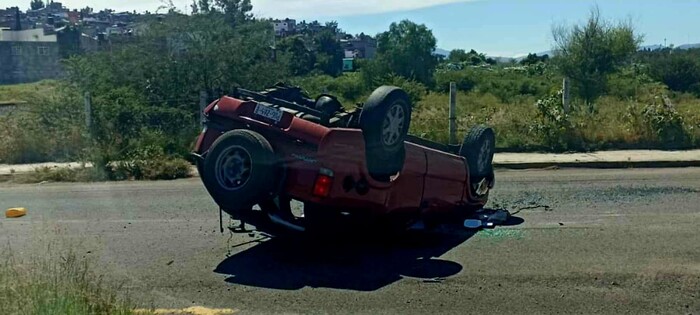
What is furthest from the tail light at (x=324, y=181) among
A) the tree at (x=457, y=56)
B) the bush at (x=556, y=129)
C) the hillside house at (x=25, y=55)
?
the tree at (x=457, y=56)

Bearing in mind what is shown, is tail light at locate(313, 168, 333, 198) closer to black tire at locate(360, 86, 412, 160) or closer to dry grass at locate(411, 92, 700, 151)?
black tire at locate(360, 86, 412, 160)

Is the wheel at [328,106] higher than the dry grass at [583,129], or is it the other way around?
the wheel at [328,106]

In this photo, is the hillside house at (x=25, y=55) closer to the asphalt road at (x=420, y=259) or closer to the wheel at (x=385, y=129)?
the asphalt road at (x=420, y=259)

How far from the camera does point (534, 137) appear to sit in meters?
17.5

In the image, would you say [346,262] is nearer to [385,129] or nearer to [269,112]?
[385,129]

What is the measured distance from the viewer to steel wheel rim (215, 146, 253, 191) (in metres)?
7.46

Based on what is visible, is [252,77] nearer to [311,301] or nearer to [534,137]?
[534,137]

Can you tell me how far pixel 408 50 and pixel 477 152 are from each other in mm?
37636

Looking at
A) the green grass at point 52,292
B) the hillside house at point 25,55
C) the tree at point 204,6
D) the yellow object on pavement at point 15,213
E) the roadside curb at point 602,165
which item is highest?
the tree at point 204,6

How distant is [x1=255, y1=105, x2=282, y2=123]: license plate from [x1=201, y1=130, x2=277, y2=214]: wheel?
306mm

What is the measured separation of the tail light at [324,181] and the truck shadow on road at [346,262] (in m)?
0.73

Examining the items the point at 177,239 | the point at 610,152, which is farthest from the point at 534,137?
the point at 177,239

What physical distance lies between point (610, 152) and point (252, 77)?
8.88m

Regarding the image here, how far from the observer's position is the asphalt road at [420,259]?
6.49m
